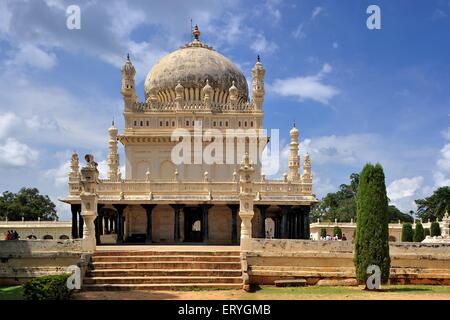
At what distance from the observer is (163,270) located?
64.0ft

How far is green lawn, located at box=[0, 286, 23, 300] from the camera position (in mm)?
16916

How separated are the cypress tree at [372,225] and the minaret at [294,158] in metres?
14.0

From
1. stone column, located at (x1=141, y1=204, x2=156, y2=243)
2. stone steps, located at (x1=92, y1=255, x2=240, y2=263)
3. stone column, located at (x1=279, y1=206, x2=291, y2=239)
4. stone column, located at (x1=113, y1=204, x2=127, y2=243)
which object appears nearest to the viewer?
stone steps, located at (x1=92, y1=255, x2=240, y2=263)

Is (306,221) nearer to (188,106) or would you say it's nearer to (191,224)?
(191,224)

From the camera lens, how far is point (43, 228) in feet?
177

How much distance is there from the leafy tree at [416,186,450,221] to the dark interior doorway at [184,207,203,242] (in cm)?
5017

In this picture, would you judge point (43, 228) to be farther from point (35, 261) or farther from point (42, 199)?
point (35, 261)

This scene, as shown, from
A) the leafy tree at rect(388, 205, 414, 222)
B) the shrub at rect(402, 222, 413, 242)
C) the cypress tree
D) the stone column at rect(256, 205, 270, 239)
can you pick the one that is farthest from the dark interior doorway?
the leafy tree at rect(388, 205, 414, 222)

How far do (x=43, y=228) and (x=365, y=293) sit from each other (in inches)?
1686

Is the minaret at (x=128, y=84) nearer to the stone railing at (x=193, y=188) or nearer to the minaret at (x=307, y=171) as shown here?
the stone railing at (x=193, y=188)

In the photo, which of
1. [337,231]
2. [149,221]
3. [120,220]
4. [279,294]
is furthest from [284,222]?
[337,231]

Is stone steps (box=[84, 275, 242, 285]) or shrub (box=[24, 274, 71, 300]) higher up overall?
shrub (box=[24, 274, 71, 300])

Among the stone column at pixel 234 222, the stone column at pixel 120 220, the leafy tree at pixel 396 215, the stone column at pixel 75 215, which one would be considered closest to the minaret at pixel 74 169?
the stone column at pixel 75 215

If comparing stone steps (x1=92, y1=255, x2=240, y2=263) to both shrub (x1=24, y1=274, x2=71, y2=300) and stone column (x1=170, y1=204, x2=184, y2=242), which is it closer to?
shrub (x1=24, y1=274, x2=71, y2=300)
